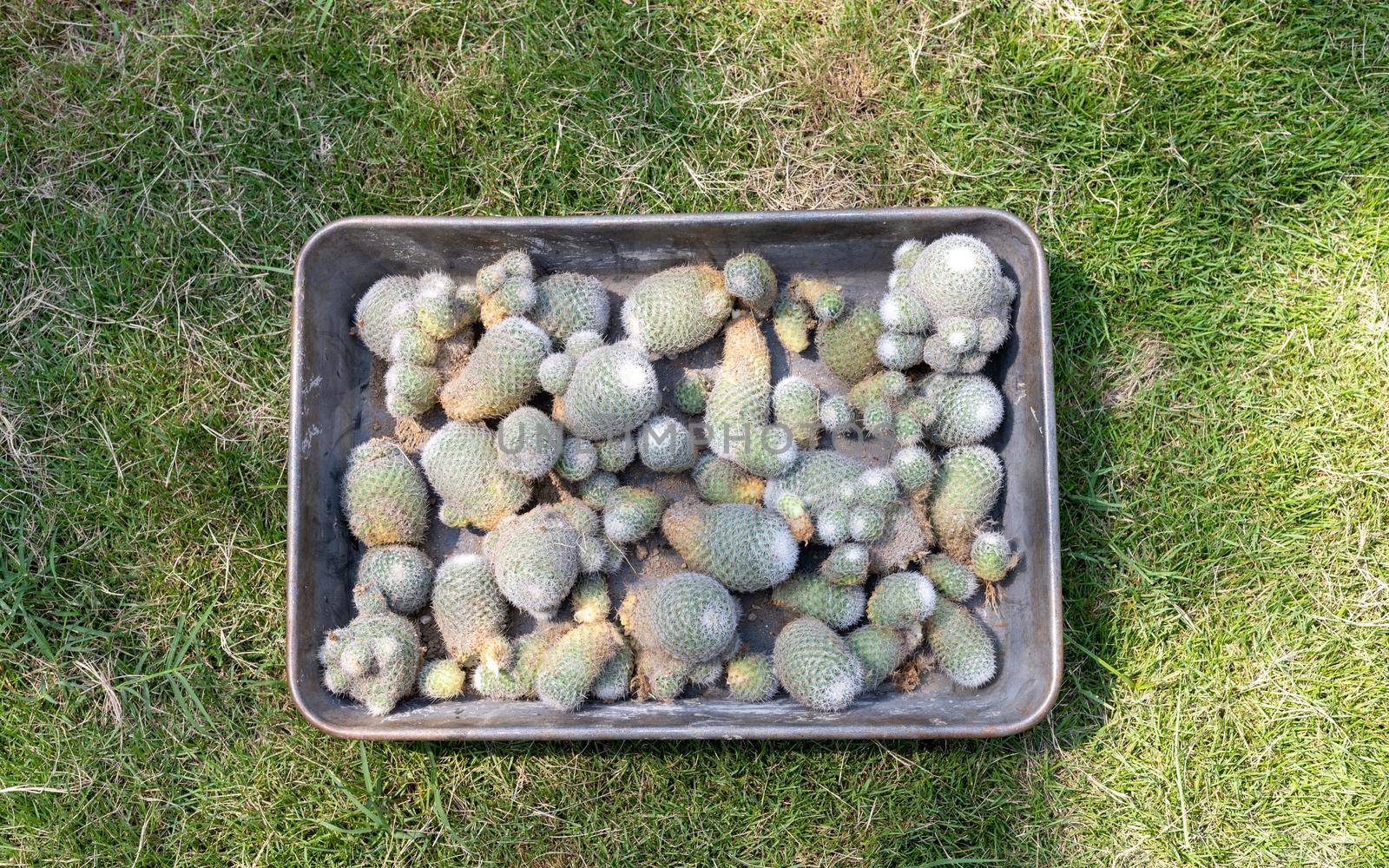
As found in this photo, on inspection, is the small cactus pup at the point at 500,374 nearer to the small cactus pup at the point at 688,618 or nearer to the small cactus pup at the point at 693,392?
the small cactus pup at the point at 693,392

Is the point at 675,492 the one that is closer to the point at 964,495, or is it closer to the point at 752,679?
the point at 752,679

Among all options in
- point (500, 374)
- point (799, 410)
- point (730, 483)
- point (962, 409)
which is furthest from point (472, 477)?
A: point (962, 409)

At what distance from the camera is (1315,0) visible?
9.39 ft

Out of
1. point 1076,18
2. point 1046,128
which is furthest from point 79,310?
point 1076,18

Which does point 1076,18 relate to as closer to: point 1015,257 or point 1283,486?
point 1015,257

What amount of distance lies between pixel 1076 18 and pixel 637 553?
2213mm

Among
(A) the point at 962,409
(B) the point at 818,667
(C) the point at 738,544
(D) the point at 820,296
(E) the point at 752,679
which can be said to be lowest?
(E) the point at 752,679

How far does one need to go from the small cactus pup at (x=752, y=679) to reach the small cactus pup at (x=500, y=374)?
3.01 ft

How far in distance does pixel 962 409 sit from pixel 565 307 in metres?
1.11

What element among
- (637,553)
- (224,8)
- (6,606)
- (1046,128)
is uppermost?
(224,8)

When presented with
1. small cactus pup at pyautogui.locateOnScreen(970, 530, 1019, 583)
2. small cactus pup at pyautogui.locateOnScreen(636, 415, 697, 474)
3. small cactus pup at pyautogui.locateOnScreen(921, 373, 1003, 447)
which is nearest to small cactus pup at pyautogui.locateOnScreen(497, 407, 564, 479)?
small cactus pup at pyautogui.locateOnScreen(636, 415, 697, 474)

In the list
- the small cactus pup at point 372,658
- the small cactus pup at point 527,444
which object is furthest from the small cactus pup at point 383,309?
the small cactus pup at point 372,658

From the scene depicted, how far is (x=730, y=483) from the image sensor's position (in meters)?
2.39

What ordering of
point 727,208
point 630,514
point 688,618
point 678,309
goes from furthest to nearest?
1. point 727,208
2. point 678,309
3. point 630,514
4. point 688,618
